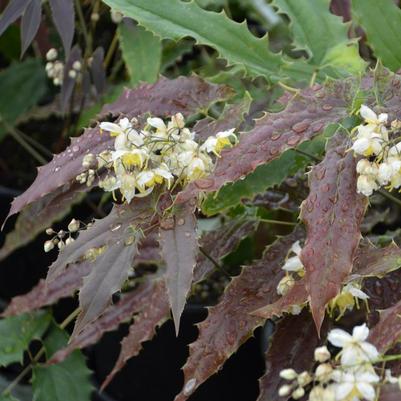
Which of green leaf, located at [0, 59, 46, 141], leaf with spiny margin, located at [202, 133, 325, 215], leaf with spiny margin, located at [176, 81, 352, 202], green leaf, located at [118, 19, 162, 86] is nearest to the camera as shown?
leaf with spiny margin, located at [176, 81, 352, 202]

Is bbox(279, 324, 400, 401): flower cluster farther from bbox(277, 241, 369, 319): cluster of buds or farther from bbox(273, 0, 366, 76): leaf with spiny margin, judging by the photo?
bbox(273, 0, 366, 76): leaf with spiny margin

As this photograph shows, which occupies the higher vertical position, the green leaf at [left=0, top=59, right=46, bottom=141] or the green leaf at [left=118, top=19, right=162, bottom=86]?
the green leaf at [left=118, top=19, right=162, bottom=86]

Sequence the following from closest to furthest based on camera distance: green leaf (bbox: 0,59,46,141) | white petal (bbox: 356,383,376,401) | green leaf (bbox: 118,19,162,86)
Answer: white petal (bbox: 356,383,376,401), green leaf (bbox: 118,19,162,86), green leaf (bbox: 0,59,46,141)

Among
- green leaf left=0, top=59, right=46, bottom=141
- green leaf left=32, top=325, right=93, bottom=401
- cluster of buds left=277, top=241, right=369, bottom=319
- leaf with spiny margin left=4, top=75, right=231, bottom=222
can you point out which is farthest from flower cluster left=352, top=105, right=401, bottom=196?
green leaf left=0, top=59, right=46, bottom=141

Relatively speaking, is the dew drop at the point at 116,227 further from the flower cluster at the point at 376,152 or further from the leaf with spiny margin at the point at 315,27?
the leaf with spiny margin at the point at 315,27

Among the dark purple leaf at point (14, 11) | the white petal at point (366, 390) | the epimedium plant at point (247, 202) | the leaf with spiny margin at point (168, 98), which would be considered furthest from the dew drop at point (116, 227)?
the dark purple leaf at point (14, 11)

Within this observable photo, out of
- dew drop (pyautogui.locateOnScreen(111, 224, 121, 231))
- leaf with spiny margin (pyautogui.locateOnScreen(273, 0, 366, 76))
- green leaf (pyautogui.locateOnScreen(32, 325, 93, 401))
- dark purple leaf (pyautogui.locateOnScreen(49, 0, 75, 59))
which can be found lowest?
green leaf (pyautogui.locateOnScreen(32, 325, 93, 401))

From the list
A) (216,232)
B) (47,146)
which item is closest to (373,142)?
(216,232)

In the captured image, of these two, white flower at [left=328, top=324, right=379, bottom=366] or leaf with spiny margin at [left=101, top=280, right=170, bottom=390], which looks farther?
leaf with spiny margin at [left=101, top=280, right=170, bottom=390]
